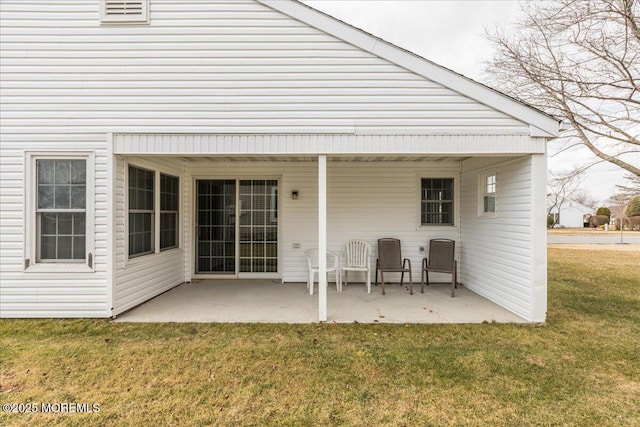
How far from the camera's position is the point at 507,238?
17.0 ft

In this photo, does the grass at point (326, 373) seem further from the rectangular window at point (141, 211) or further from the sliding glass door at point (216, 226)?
the sliding glass door at point (216, 226)

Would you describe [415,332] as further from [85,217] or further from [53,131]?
[53,131]

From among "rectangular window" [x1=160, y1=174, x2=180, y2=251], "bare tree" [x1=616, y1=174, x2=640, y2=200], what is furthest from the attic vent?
"bare tree" [x1=616, y1=174, x2=640, y2=200]

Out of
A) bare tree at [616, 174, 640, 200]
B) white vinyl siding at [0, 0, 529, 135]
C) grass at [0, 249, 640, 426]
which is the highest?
white vinyl siding at [0, 0, 529, 135]

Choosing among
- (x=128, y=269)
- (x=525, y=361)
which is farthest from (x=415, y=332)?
(x=128, y=269)

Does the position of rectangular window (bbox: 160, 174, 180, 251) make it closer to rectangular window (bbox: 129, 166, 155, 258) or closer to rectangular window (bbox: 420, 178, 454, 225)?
rectangular window (bbox: 129, 166, 155, 258)

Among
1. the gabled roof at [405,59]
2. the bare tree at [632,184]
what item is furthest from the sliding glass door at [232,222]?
the bare tree at [632,184]

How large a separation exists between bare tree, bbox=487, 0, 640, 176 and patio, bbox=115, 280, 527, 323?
7.77 meters

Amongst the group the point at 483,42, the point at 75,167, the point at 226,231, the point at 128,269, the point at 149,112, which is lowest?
the point at 128,269

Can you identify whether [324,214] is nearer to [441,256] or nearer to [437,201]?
[441,256]

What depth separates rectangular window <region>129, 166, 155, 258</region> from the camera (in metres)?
5.12

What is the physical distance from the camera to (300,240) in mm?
7020

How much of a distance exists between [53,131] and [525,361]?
6856 millimetres

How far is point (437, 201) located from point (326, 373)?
5066 mm
